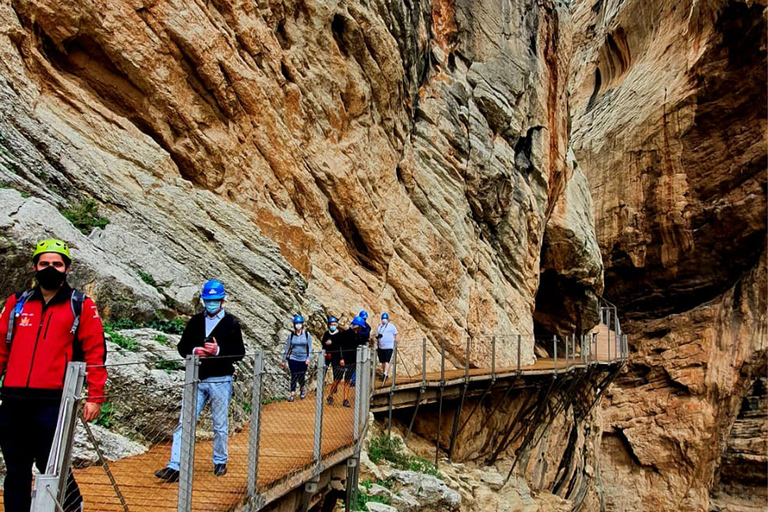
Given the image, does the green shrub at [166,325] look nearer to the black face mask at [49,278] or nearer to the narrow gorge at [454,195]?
the narrow gorge at [454,195]

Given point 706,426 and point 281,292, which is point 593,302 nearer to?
point 706,426

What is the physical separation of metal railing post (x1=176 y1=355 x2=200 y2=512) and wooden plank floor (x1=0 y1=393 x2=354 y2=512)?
0.28 metres

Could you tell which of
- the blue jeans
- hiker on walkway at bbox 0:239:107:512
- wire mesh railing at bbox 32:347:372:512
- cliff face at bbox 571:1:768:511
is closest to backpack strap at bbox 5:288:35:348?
hiker on walkway at bbox 0:239:107:512

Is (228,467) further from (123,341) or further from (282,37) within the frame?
(282,37)

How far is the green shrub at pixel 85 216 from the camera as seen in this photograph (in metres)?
7.48

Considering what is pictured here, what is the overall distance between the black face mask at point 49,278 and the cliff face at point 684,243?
1113 inches

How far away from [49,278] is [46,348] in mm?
371

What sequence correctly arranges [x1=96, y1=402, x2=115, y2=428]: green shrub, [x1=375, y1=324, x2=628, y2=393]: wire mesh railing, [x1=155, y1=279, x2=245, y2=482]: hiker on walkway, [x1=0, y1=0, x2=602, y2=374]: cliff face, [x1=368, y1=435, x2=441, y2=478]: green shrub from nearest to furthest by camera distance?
[x1=155, y1=279, x2=245, y2=482]: hiker on walkway, [x1=96, y1=402, x2=115, y2=428]: green shrub, [x1=0, y1=0, x2=602, y2=374]: cliff face, [x1=368, y1=435, x2=441, y2=478]: green shrub, [x1=375, y1=324, x2=628, y2=393]: wire mesh railing

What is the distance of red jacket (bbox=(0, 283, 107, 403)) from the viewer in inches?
122

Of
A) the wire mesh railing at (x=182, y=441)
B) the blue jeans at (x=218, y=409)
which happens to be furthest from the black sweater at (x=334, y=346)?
the blue jeans at (x=218, y=409)

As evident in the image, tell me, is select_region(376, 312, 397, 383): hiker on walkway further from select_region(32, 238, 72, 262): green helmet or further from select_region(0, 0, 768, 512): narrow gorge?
select_region(32, 238, 72, 262): green helmet

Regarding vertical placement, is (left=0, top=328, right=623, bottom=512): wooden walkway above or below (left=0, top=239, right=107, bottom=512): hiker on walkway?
below

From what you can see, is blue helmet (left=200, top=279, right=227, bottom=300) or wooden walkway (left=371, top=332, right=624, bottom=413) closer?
blue helmet (left=200, top=279, right=227, bottom=300)

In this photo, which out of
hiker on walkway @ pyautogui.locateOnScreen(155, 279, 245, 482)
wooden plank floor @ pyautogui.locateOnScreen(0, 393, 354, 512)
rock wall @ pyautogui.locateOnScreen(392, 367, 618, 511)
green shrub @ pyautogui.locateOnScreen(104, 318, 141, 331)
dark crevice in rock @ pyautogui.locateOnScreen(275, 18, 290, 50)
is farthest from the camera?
rock wall @ pyautogui.locateOnScreen(392, 367, 618, 511)
